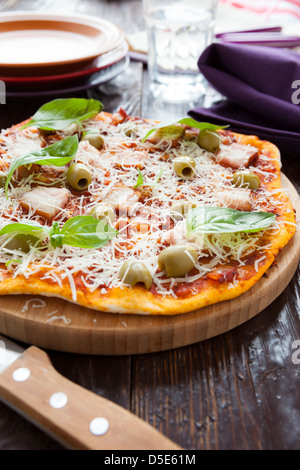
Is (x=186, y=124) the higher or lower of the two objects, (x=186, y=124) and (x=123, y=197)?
the higher

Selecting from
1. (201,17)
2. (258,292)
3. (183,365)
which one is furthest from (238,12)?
(183,365)

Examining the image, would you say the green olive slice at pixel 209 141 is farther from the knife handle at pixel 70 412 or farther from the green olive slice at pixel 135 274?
the knife handle at pixel 70 412

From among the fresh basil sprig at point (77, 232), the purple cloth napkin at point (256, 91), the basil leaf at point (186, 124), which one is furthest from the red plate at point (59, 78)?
the fresh basil sprig at point (77, 232)

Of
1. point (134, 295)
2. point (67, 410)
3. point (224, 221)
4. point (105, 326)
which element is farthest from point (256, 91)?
point (67, 410)

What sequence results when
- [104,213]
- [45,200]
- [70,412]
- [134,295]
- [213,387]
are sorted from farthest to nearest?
[45,200] → [104,213] → [134,295] → [213,387] → [70,412]

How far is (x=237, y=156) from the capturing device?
8.10 ft

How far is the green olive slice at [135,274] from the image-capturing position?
1.74 meters

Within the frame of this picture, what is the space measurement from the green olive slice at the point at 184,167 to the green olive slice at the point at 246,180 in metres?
0.19

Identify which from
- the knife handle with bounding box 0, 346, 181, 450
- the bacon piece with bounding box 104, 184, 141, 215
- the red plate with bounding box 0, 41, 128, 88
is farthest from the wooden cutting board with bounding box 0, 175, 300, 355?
the red plate with bounding box 0, 41, 128, 88

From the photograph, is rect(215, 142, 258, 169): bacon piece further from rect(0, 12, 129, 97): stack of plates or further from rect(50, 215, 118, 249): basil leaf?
rect(0, 12, 129, 97): stack of plates

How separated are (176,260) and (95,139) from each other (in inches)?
38.4

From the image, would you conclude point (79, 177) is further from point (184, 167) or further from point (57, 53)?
point (57, 53)

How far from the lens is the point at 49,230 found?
1.86 m
